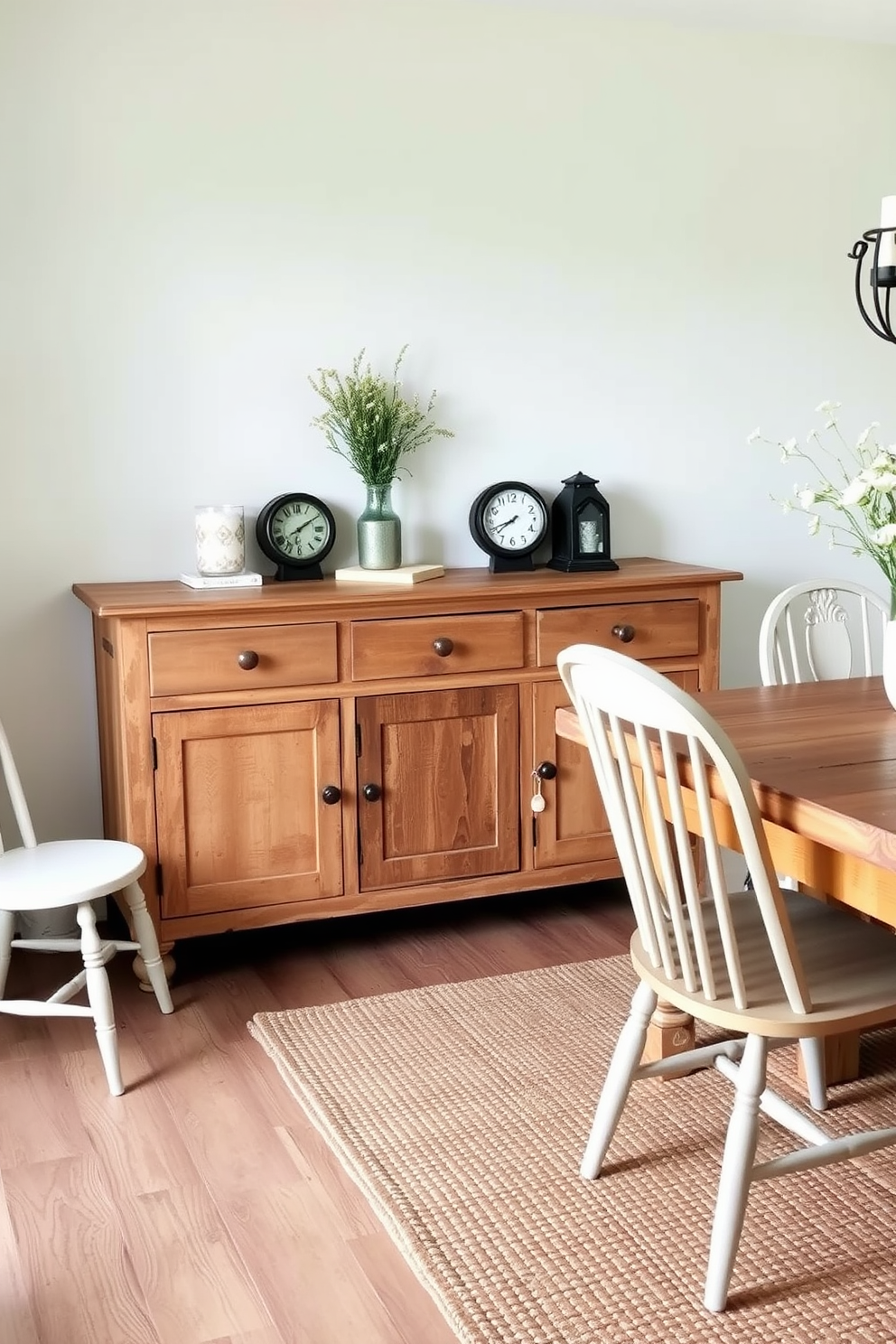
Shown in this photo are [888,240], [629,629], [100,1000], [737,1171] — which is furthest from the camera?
[629,629]

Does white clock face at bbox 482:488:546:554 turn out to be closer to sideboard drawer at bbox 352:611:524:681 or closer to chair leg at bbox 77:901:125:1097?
sideboard drawer at bbox 352:611:524:681

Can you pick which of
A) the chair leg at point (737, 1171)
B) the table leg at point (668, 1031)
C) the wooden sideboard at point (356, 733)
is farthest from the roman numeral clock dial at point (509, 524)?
the chair leg at point (737, 1171)

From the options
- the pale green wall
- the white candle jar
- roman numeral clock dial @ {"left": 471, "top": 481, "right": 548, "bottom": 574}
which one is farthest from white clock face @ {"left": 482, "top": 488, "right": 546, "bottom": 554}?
the white candle jar

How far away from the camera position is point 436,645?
123 inches

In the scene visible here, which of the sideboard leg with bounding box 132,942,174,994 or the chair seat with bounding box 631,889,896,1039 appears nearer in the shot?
the chair seat with bounding box 631,889,896,1039

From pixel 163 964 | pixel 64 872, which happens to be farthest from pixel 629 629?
pixel 64 872

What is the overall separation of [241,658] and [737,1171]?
1568 millimetres

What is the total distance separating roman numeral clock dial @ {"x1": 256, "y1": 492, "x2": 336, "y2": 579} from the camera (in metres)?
3.32

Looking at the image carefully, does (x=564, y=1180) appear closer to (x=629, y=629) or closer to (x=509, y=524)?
(x=629, y=629)

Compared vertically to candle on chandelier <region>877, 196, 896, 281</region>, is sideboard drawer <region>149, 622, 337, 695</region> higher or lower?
lower

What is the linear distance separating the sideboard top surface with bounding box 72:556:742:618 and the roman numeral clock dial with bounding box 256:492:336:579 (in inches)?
2.3

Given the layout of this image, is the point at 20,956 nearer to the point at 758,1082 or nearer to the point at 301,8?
the point at 758,1082

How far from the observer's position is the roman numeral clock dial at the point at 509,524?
352 cm

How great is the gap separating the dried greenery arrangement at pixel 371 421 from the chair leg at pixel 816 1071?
1683 millimetres
